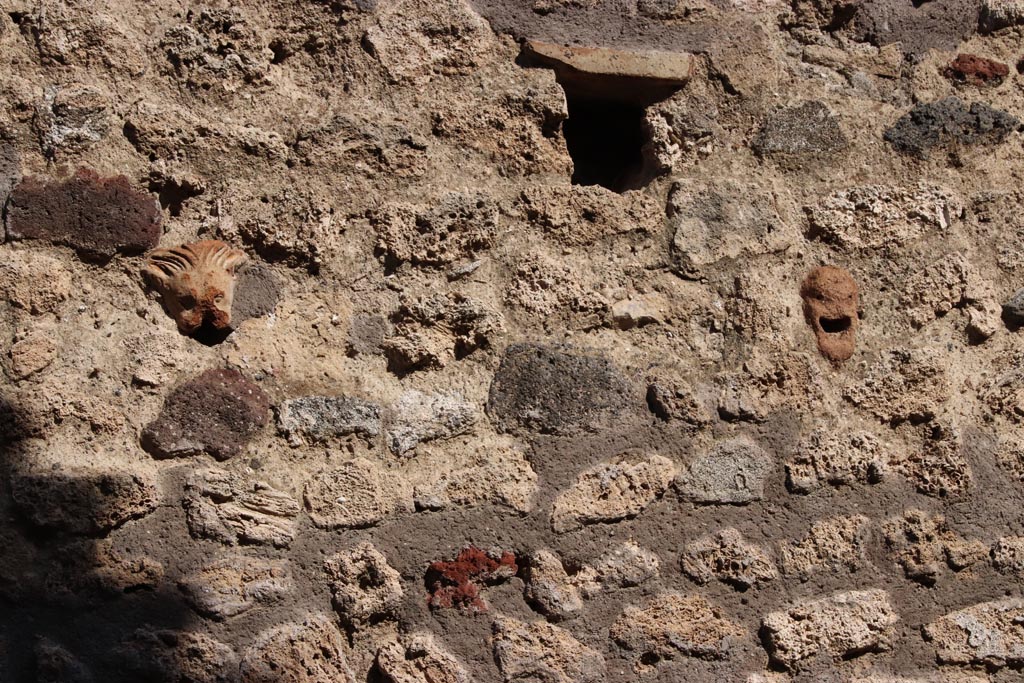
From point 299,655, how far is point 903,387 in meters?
1.12

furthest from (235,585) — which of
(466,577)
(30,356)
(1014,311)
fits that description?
(1014,311)

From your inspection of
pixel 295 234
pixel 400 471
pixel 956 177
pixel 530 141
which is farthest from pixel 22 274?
pixel 956 177

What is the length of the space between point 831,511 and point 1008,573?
35 cm

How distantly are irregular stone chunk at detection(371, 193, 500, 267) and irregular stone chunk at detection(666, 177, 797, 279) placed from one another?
338 mm

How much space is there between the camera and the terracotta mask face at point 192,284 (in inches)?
64.6

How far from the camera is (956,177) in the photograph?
1.99m

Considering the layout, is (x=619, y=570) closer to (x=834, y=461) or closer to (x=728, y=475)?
(x=728, y=475)

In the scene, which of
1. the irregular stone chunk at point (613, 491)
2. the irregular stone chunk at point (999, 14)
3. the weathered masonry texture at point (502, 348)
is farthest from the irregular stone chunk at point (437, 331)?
the irregular stone chunk at point (999, 14)

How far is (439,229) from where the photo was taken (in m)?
1.77

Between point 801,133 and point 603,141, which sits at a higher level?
point 801,133

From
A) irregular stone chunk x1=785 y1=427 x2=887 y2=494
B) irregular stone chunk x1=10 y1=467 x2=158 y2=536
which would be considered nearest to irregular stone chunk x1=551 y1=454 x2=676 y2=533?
irregular stone chunk x1=785 y1=427 x2=887 y2=494

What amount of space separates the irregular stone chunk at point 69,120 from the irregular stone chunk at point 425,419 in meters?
0.64

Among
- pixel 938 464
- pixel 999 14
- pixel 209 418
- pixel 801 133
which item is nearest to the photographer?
pixel 209 418

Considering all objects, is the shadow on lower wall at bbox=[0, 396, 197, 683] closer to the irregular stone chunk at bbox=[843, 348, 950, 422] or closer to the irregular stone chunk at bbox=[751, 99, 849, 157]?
the irregular stone chunk at bbox=[843, 348, 950, 422]
